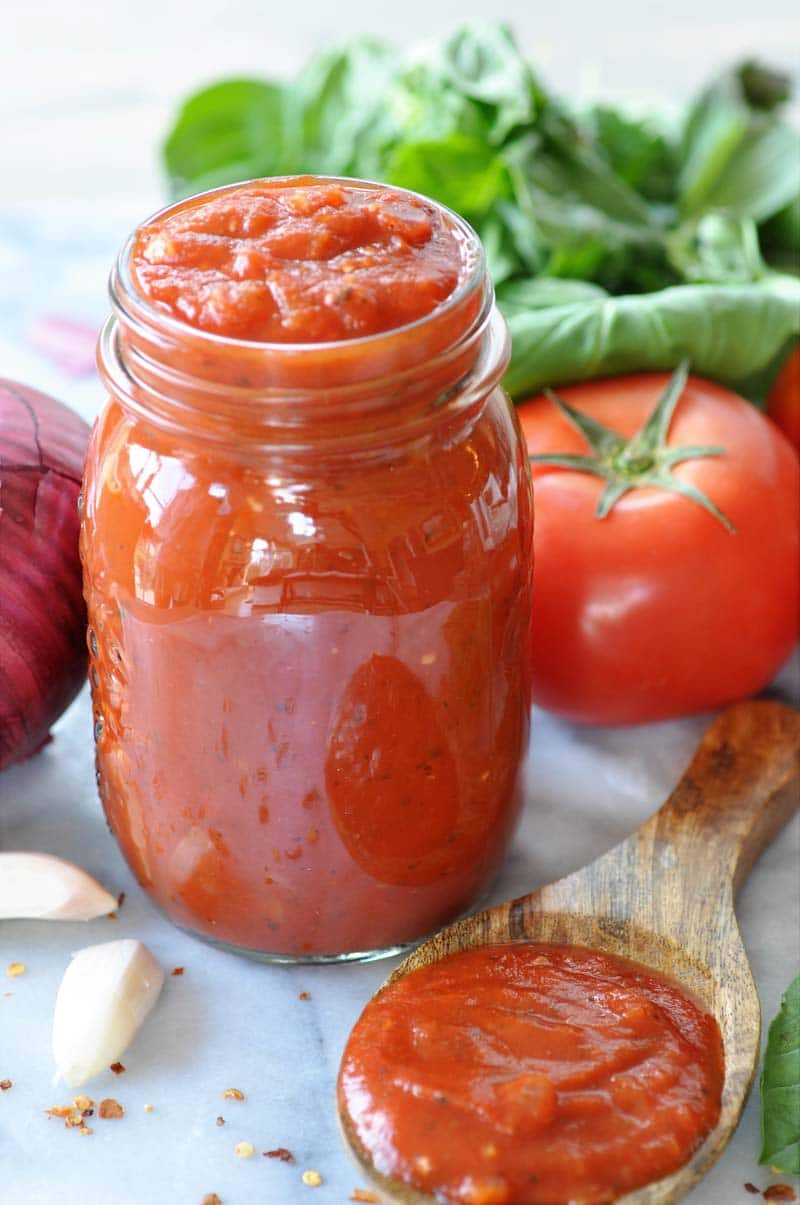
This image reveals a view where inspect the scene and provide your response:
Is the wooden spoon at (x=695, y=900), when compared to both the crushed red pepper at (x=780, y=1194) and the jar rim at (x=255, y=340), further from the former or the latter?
the jar rim at (x=255, y=340)

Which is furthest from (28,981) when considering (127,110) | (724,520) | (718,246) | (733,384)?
(127,110)

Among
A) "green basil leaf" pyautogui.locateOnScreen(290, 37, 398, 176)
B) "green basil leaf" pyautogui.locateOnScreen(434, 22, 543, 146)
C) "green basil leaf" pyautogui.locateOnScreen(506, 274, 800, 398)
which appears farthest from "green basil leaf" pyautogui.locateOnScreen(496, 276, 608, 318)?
"green basil leaf" pyautogui.locateOnScreen(290, 37, 398, 176)

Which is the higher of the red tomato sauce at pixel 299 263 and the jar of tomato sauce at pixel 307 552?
the red tomato sauce at pixel 299 263

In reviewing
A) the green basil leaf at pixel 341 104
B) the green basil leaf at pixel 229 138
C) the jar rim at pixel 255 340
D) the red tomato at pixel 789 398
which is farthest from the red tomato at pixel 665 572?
the green basil leaf at pixel 229 138

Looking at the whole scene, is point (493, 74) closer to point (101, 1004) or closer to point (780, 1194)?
point (101, 1004)

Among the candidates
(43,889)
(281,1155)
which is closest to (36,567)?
(43,889)

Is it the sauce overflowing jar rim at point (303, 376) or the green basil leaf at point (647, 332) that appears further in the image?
the green basil leaf at point (647, 332)
